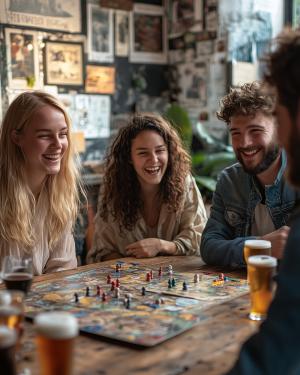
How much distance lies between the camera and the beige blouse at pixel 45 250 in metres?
2.18

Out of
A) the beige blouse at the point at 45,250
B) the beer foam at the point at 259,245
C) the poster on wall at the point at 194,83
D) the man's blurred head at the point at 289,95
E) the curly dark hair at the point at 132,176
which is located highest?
the poster on wall at the point at 194,83

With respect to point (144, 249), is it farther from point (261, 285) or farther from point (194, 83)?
point (194, 83)

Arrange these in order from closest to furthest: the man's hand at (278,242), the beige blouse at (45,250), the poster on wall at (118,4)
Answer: the man's hand at (278,242), the beige blouse at (45,250), the poster on wall at (118,4)

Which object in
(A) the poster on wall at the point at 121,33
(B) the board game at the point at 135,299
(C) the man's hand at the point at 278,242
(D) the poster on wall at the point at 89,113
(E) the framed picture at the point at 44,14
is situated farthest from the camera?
(A) the poster on wall at the point at 121,33

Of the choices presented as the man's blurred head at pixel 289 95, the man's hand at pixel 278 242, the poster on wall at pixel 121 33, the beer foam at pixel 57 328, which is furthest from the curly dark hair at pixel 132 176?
the poster on wall at pixel 121 33

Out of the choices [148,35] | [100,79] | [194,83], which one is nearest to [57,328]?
[100,79]

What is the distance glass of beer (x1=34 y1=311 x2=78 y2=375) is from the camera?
97cm

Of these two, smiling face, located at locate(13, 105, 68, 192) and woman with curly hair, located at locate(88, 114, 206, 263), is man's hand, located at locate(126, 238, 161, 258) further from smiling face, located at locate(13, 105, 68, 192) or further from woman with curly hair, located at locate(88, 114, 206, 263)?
smiling face, located at locate(13, 105, 68, 192)

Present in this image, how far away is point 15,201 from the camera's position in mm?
2238

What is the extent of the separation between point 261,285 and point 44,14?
2939mm

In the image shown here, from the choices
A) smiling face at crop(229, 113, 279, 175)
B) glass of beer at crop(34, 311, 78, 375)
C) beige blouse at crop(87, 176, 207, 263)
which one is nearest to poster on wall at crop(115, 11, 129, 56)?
beige blouse at crop(87, 176, 207, 263)

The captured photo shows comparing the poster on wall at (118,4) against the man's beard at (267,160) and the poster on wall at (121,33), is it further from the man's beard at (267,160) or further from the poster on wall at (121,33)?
the man's beard at (267,160)

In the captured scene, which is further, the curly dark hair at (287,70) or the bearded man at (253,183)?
the bearded man at (253,183)

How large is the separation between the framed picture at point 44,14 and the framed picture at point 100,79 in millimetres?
307
